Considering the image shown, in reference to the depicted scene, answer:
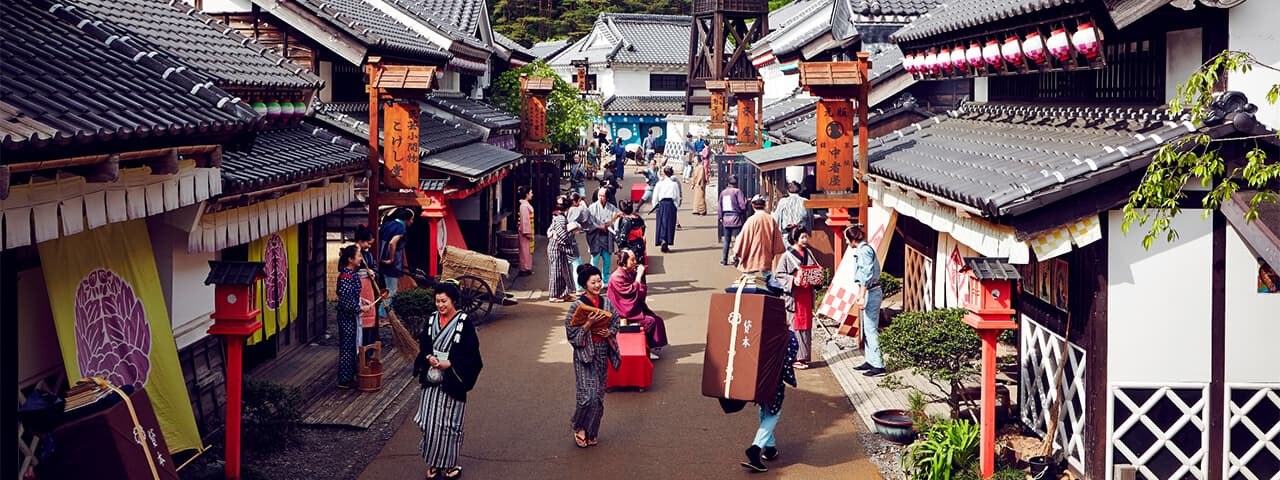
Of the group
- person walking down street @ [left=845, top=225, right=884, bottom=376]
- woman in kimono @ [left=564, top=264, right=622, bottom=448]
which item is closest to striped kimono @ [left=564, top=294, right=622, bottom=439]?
woman in kimono @ [left=564, top=264, right=622, bottom=448]

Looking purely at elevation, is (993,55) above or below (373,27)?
below

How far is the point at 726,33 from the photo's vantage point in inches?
1857

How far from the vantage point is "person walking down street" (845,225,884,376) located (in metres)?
14.8

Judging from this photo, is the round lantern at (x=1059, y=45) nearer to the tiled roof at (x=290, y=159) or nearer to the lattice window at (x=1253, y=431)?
the lattice window at (x=1253, y=431)

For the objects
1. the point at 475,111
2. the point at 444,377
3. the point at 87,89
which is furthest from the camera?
the point at 475,111

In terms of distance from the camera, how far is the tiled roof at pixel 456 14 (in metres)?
29.1

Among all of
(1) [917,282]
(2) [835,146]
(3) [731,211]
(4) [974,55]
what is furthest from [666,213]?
(4) [974,55]

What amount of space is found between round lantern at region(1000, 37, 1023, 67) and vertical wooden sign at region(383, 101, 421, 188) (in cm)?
799

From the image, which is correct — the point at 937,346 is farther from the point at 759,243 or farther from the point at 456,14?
the point at 456,14

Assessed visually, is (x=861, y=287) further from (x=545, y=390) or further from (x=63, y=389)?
(x=63, y=389)

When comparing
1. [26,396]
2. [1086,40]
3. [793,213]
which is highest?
[1086,40]

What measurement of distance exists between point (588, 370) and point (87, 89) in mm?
5175

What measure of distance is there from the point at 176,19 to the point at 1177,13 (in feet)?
37.0

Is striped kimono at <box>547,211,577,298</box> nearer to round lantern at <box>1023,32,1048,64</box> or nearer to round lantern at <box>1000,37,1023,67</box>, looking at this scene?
round lantern at <box>1000,37,1023,67</box>
